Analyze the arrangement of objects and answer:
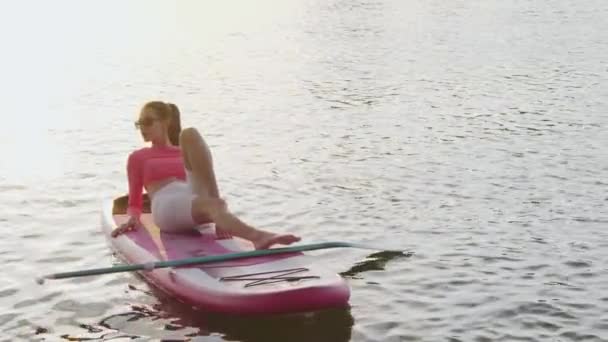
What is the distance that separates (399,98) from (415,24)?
2446 centimetres

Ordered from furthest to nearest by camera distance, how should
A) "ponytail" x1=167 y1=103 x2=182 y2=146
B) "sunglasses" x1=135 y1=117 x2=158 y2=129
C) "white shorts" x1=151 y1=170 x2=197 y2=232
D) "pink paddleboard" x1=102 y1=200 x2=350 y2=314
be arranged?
"ponytail" x1=167 y1=103 x2=182 y2=146 < "sunglasses" x1=135 y1=117 x2=158 y2=129 < "white shorts" x1=151 y1=170 x2=197 y2=232 < "pink paddleboard" x1=102 y1=200 x2=350 y2=314

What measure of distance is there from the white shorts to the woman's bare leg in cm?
13

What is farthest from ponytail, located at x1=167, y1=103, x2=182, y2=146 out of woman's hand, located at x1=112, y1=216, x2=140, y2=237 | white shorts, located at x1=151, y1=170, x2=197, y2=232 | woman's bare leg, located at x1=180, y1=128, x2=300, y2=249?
woman's hand, located at x1=112, y1=216, x2=140, y2=237

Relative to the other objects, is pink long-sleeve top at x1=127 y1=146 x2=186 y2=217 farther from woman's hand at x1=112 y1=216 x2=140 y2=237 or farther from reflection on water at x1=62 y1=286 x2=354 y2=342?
reflection on water at x1=62 y1=286 x2=354 y2=342

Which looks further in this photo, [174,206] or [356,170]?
[356,170]

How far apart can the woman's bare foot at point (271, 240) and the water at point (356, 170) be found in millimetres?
859

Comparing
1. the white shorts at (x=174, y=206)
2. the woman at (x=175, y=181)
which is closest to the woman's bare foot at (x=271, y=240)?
the woman at (x=175, y=181)

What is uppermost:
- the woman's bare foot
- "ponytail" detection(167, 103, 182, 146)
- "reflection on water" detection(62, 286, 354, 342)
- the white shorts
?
"ponytail" detection(167, 103, 182, 146)

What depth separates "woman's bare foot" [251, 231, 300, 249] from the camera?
1046cm

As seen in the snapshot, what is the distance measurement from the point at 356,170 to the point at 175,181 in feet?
25.0

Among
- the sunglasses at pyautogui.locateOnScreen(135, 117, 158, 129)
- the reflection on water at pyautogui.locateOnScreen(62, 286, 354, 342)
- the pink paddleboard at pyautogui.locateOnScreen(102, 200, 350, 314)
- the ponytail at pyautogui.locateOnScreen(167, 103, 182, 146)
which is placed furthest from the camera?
the ponytail at pyautogui.locateOnScreen(167, 103, 182, 146)

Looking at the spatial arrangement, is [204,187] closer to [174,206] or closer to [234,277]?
[174,206]

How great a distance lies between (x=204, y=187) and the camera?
11.1m

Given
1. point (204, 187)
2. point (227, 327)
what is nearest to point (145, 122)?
point (204, 187)
